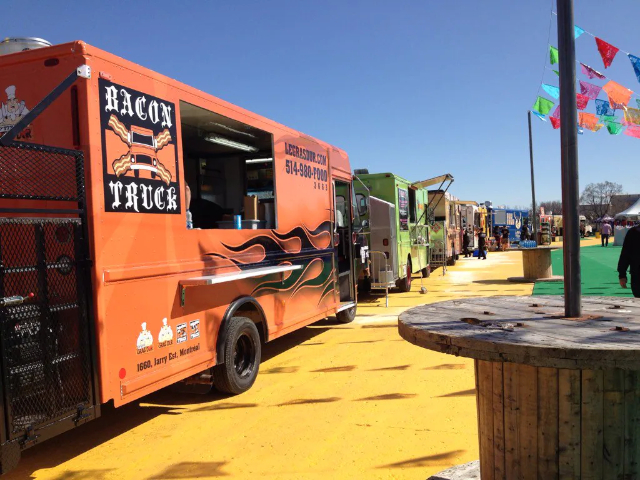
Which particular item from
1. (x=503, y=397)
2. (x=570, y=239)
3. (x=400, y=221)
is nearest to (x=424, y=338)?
(x=503, y=397)

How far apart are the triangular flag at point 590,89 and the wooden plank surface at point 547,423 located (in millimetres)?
9380

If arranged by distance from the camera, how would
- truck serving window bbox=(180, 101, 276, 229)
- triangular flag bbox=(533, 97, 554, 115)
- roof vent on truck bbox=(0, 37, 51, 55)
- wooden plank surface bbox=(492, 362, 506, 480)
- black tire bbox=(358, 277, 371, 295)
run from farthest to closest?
black tire bbox=(358, 277, 371, 295) < triangular flag bbox=(533, 97, 554, 115) < truck serving window bbox=(180, 101, 276, 229) < roof vent on truck bbox=(0, 37, 51, 55) < wooden plank surface bbox=(492, 362, 506, 480)

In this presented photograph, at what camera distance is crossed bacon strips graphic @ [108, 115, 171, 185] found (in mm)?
3895

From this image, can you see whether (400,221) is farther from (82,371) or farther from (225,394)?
(82,371)

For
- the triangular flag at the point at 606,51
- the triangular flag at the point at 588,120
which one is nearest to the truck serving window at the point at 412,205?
the triangular flag at the point at 588,120

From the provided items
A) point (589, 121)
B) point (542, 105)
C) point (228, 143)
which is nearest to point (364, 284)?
point (542, 105)

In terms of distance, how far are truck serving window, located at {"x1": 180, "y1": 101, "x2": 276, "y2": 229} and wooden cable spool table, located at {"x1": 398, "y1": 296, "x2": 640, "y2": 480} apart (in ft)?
13.0

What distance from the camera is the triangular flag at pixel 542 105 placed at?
11266 millimetres

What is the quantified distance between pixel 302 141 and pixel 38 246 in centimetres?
445

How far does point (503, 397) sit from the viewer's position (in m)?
2.63

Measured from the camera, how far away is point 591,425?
7.79 feet

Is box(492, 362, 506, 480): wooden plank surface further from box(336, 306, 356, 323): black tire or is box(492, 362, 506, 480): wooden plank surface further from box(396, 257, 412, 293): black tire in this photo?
box(396, 257, 412, 293): black tire

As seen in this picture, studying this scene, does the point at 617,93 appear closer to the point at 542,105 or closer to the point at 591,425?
the point at 542,105

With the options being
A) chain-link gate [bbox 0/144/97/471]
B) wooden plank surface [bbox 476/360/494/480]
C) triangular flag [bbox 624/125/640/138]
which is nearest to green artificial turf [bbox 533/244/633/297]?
triangular flag [bbox 624/125/640/138]
